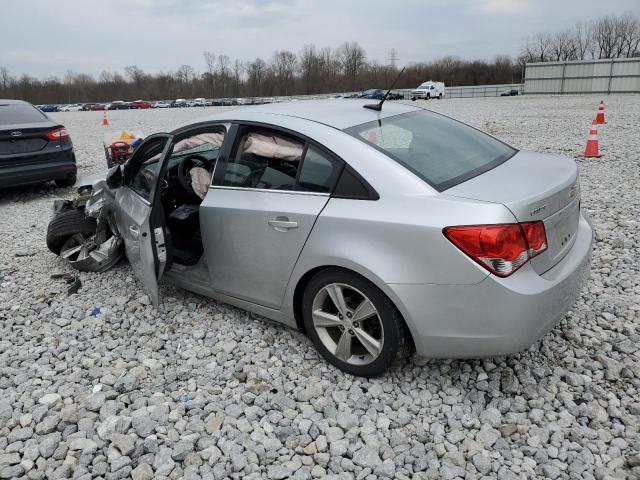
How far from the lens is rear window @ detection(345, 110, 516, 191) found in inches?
111

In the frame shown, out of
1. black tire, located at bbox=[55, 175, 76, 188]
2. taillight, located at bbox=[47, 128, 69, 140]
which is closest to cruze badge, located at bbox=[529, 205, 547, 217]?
taillight, located at bbox=[47, 128, 69, 140]

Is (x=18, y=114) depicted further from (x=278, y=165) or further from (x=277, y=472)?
(x=277, y=472)

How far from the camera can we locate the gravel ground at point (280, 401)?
2.44m

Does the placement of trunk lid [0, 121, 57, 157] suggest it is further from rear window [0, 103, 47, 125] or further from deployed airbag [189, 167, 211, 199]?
deployed airbag [189, 167, 211, 199]

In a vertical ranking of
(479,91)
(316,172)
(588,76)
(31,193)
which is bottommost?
(31,193)

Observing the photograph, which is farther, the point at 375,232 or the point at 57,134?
the point at 57,134

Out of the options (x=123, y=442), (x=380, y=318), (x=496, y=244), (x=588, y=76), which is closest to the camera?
(x=496, y=244)

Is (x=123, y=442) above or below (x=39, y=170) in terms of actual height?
below

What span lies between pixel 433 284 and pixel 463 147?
1.19m

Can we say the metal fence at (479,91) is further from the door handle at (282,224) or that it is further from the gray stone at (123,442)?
the gray stone at (123,442)

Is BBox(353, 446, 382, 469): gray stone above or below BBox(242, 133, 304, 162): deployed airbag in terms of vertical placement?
below

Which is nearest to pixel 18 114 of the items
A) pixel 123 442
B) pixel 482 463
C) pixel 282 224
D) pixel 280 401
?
pixel 282 224

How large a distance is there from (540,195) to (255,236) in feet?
5.56

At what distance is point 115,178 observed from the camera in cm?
461
